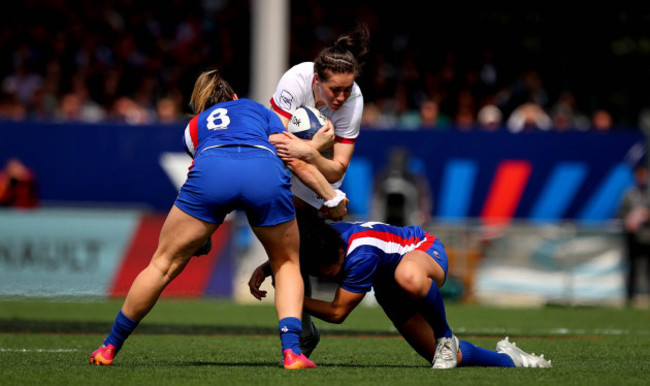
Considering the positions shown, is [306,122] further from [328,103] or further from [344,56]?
[344,56]

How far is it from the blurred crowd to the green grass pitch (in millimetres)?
3910

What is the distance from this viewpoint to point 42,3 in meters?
18.8

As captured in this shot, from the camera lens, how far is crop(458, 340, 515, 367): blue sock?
21.2 ft

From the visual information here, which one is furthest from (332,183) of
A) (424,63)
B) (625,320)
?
(424,63)

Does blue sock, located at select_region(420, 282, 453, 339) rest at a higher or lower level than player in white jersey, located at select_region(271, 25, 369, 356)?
lower

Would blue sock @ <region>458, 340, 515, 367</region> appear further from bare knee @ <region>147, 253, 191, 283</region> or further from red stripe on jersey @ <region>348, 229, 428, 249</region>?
bare knee @ <region>147, 253, 191, 283</region>

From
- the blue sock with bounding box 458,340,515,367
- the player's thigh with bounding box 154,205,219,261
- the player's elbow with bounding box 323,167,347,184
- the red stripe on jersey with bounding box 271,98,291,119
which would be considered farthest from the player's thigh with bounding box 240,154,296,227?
the blue sock with bounding box 458,340,515,367

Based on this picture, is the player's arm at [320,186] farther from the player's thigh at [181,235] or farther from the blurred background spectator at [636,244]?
the blurred background spectator at [636,244]

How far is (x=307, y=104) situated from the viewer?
23.3 ft

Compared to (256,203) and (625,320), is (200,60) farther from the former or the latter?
(256,203)

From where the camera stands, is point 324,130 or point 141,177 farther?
point 141,177

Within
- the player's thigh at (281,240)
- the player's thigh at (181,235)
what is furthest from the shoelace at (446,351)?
the player's thigh at (181,235)

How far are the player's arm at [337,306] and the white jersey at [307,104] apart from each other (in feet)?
2.99

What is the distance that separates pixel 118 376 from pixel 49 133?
10483 millimetres
